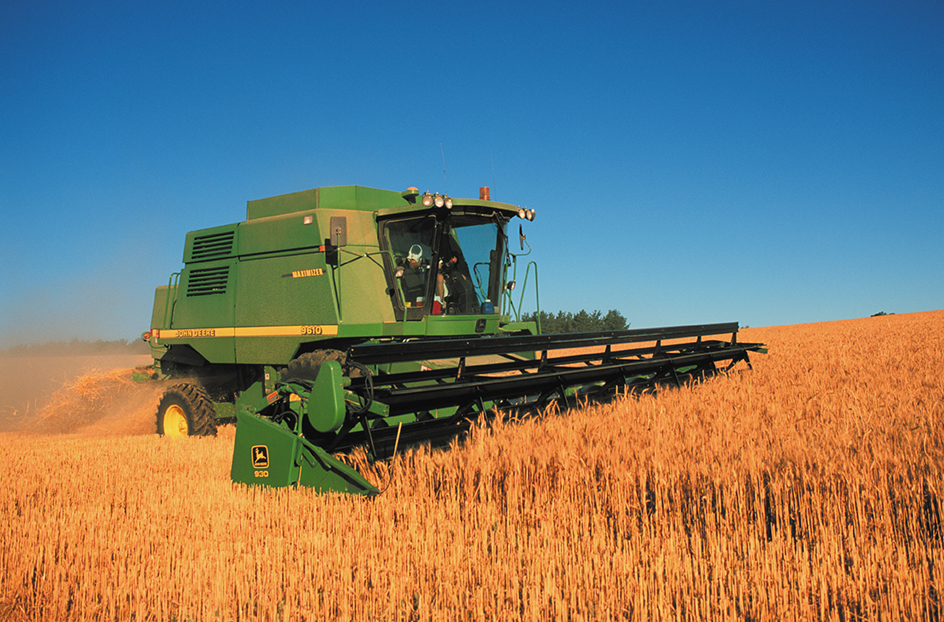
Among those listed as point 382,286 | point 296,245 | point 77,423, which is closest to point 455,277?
point 382,286

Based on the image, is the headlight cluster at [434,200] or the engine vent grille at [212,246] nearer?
the headlight cluster at [434,200]

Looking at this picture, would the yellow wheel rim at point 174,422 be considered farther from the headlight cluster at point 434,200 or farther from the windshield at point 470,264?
the headlight cluster at point 434,200

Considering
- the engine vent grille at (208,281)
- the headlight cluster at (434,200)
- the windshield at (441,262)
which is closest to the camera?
the headlight cluster at (434,200)

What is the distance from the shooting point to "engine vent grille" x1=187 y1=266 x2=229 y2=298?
6.96 metres

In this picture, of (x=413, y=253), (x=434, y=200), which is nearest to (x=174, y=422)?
(x=413, y=253)

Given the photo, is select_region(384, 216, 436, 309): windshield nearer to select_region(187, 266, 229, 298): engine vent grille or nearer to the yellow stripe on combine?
the yellow stripe on combine

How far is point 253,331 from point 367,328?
1.57 m

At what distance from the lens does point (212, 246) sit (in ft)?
23.6

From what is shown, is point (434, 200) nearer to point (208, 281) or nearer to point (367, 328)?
point (367, 328)

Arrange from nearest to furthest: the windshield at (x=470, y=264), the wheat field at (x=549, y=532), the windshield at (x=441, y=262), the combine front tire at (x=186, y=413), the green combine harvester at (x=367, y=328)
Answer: the wheat field at (x=549, y=532), the green combine harvester at (x=367, y=328), the windshield at (x=441, y=262), the windshield at (x=470, y=264), the combine front tire at (x=186, y=413)

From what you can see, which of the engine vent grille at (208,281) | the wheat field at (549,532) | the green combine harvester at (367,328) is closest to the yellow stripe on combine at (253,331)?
the green combine harvester at (367,328)

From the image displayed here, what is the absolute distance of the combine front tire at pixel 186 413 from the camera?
6.69 metres

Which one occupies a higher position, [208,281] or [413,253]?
[413,253]

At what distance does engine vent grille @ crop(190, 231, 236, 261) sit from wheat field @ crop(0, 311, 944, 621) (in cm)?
329
